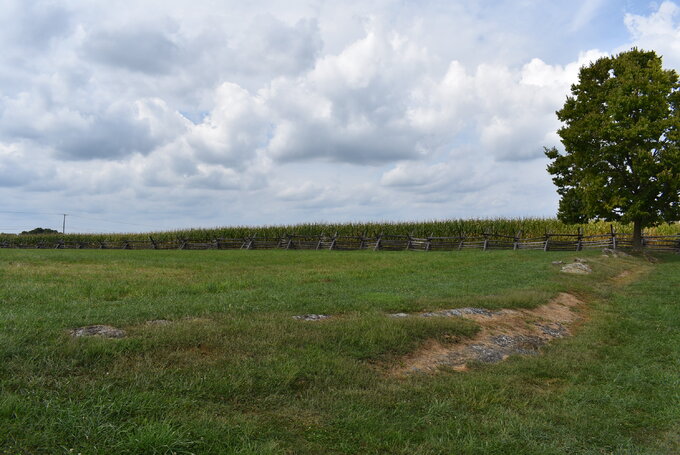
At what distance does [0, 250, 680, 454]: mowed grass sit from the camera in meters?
4.38

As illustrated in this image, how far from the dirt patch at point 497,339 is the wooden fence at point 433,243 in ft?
82.9

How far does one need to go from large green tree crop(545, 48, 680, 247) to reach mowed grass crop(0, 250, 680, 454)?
2021 cm

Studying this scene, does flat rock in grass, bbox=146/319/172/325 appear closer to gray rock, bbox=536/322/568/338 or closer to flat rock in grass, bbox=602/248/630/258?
gray rock, bbox=536/322/568/338

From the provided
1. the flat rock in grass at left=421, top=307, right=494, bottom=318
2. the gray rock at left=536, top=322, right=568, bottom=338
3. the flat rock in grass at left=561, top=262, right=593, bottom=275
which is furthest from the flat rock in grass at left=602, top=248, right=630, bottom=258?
the flat rock in grass at left=421, top=307, right=494, bottom=318

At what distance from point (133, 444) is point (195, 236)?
57.7 metres

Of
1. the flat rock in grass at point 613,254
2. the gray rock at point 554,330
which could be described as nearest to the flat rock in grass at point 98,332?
the gray rock at point 554,330

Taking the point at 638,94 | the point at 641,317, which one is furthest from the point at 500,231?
the point at 641,317

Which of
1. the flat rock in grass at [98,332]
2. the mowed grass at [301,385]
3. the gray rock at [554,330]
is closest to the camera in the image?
the mowed grass at [301,385]

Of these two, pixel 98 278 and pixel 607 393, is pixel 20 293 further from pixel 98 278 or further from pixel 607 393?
pixel 607 393

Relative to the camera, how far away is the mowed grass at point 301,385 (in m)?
4.38

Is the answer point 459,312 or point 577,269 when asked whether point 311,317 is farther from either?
point 577,269

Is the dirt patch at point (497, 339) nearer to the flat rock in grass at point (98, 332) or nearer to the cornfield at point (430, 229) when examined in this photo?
the flat rock in grass at point (98, 332)

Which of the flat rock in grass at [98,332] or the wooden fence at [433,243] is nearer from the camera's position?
the flat rock in grass at [98,332]

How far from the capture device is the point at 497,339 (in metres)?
8.96
